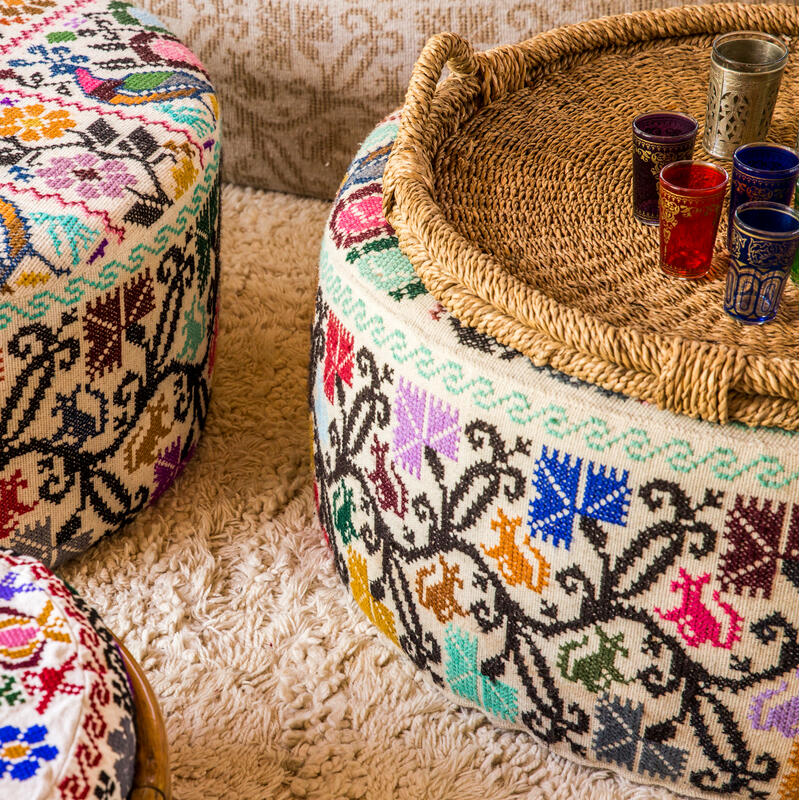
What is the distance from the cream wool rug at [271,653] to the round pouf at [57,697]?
294 mm

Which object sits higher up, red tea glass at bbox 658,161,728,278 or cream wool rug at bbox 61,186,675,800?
red tea glass at bbox 658,161,728,278

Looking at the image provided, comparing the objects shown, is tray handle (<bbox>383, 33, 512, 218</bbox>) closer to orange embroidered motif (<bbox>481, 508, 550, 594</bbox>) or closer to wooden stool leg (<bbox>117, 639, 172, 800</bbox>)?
orange embroidered motif (<bbox>481, 508, 550, 594</bbox>)

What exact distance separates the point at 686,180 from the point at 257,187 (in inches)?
43.3

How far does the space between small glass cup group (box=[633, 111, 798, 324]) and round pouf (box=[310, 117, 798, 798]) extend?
158mm

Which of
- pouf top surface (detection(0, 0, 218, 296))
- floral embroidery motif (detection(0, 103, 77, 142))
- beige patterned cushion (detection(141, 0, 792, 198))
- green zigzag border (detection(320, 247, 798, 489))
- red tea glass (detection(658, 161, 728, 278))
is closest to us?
green zigzag border (detection(320, 247, 798, 489))

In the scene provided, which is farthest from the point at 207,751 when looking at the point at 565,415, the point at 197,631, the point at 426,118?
the point at 426,118

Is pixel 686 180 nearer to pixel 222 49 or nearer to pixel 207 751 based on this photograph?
pixel 207 751

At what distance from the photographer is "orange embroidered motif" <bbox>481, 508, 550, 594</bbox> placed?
33.2 inches

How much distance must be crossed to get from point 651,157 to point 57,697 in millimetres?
726

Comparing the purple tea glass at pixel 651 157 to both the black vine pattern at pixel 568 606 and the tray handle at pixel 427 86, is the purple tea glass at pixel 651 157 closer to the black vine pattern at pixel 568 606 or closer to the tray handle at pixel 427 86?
the tray handle at pixel 427 86

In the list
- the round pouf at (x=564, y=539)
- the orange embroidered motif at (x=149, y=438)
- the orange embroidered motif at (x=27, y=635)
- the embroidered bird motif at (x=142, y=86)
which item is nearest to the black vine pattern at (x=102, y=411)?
the orange embroidered motif at (x=149, y=438)

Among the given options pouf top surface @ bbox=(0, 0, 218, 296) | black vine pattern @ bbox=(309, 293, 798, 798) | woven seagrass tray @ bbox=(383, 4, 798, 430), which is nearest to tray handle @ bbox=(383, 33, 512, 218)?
woven seagrass tray @ bbox=(383, 4, 798, 430)

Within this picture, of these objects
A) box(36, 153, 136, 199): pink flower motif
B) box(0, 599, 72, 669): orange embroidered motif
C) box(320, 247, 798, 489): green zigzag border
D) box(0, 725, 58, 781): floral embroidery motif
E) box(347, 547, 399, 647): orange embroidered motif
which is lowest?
box(347, 547, 399, 647): orange embroidered motif

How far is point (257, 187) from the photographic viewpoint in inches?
75.2
